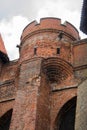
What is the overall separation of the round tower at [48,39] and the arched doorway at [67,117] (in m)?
2.14

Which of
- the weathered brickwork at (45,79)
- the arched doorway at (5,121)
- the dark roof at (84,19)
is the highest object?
the dark roof at (84,19)

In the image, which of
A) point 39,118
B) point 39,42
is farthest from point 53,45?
point 39,118

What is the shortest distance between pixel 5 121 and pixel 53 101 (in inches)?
110

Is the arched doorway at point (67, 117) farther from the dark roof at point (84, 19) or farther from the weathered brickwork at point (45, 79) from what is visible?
the dark roof at point (84, 19)

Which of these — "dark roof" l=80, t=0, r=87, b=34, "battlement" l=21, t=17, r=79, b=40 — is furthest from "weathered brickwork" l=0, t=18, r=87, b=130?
"dark roof" l=80, t=0, r=87, b=34

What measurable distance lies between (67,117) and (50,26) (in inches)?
175

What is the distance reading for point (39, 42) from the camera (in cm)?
1525

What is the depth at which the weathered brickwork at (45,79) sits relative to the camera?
43.6 feet

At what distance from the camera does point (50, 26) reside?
15.7 meters

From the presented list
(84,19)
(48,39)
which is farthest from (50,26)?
(84,19)

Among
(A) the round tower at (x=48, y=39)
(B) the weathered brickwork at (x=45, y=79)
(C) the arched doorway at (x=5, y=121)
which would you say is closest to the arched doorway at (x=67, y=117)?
(B) the weathered brickwork at (x=45, y=79)

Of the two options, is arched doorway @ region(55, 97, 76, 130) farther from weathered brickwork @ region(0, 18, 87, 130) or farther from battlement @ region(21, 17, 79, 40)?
battlement @ region(21, 17, 79, 40)

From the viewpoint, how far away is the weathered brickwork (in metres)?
13.3

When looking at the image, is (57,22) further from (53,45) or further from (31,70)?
(31,70)
